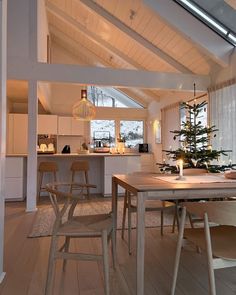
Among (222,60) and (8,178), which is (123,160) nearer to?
(8,178)

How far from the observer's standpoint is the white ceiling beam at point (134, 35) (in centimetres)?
478

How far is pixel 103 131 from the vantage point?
322 inches

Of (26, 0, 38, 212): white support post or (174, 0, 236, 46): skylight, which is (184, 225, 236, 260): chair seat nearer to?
(26, 0, 38, 212): white support post

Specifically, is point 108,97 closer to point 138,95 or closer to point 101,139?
point 138,95

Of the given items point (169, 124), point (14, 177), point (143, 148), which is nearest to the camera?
point (14, 177)

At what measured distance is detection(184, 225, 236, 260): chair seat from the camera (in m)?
1.51

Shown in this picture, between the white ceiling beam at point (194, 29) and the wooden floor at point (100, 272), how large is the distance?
3.16 metres

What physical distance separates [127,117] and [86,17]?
3575 millimetres

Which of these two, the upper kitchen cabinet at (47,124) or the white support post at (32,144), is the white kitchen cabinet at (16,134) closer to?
the upper kitchen cabinet at (47,124)

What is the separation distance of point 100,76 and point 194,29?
5.68 feet

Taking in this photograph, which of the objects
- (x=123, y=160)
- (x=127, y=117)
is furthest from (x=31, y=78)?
(x=127, y=117)

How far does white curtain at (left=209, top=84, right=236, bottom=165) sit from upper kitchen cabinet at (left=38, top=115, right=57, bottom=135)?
4.10 m

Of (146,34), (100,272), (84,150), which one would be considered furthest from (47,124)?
(100,272)

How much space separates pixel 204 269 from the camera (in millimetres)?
2186
